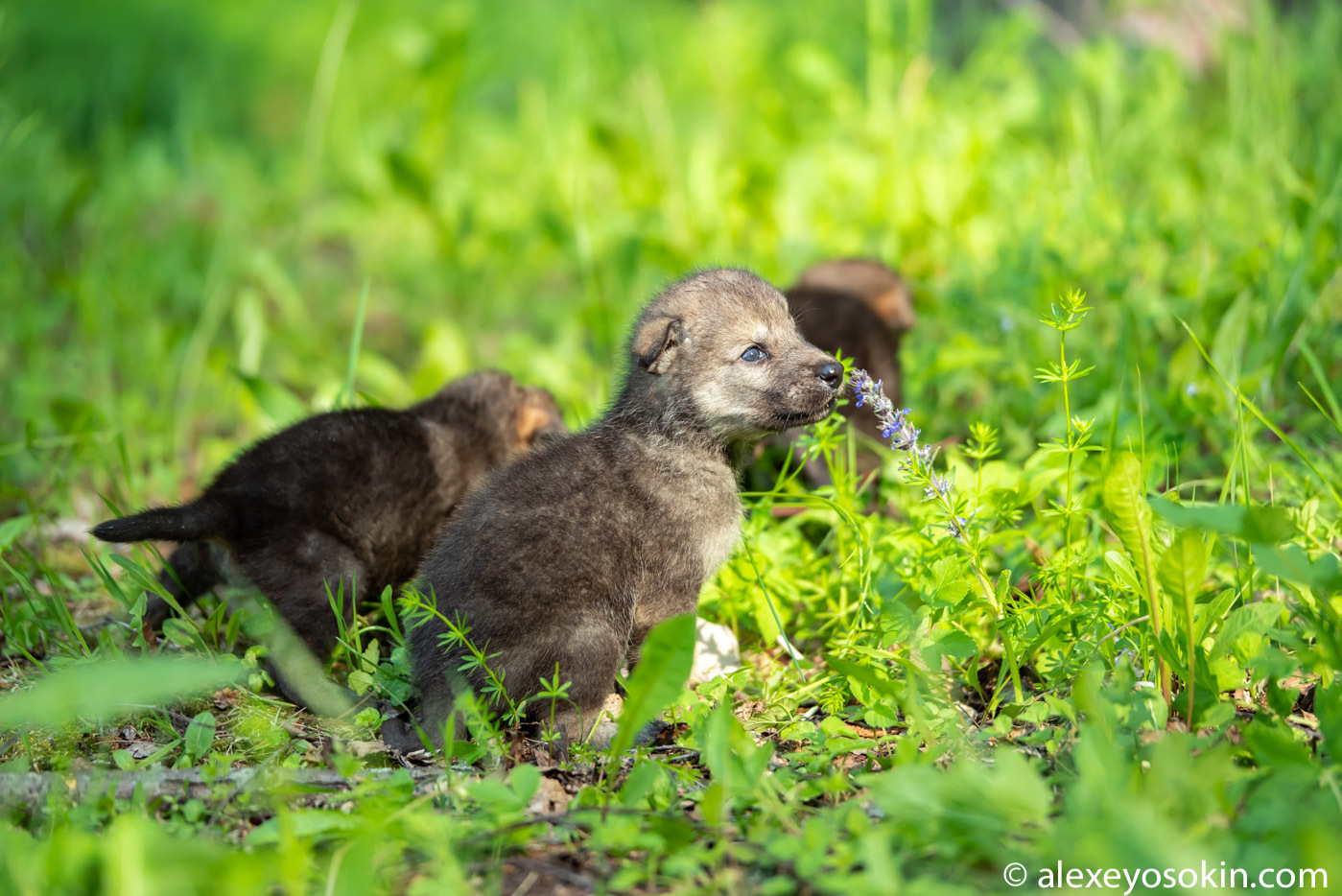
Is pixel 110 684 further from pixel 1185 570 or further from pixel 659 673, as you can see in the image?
pixel 1185 570

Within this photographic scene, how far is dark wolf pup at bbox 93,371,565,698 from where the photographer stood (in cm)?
344

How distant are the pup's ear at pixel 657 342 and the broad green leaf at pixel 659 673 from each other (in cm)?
124

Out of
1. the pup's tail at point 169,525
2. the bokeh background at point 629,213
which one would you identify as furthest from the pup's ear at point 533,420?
the pup's tail at point 169,525

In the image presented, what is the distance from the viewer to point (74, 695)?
227cm

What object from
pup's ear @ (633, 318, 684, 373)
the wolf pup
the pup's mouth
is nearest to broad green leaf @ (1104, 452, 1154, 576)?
the pup's mouth

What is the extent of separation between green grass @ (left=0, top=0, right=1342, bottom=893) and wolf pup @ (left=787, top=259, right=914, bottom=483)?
170 millimetres

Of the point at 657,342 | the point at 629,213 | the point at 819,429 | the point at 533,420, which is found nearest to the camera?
the point at 819,429

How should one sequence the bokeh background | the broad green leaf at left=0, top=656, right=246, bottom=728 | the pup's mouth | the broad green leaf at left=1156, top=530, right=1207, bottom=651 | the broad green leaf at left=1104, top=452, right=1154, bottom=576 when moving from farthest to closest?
the bokeh background, the pup's mouth, the broad green leaf at left=1104, top=452, right=1154, bottom=576, the broad green leaf at left=1156, top=530, right=1207, bottom=651, the broad green leaf at left=0, top=656, right=246, bottom=728

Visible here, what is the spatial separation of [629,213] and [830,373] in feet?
11.9

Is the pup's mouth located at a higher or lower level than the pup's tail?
higher

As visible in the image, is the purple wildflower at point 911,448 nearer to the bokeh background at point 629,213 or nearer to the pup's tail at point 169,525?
the bokeh background at point 629,213

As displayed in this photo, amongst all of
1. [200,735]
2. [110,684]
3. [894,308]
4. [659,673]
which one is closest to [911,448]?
[659,673]

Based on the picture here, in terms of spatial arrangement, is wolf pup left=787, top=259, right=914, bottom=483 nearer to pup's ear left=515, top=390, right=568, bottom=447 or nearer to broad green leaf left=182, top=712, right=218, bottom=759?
pup's ear left=515, top=390, right=568, bottom=447

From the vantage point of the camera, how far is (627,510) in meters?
3.30
